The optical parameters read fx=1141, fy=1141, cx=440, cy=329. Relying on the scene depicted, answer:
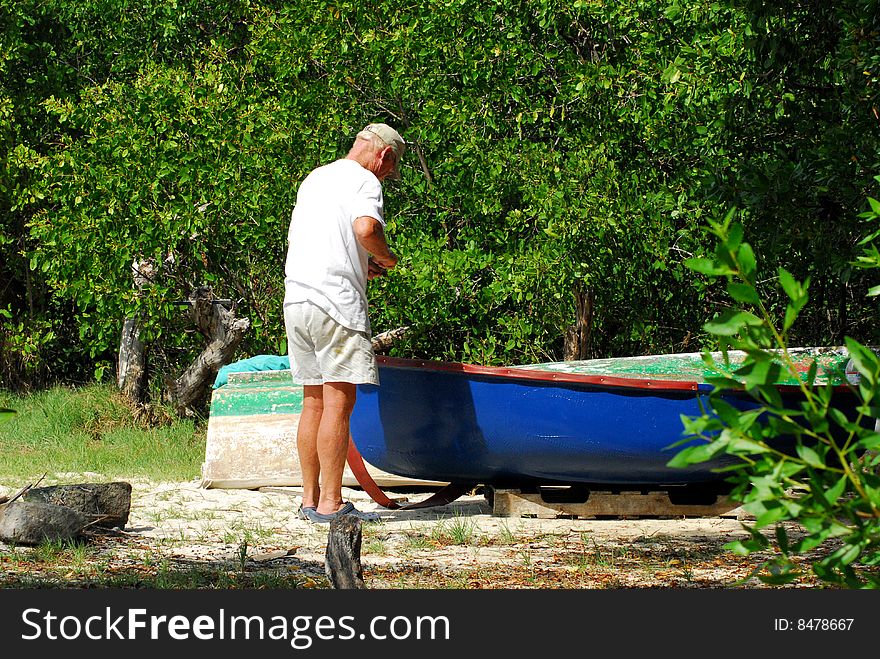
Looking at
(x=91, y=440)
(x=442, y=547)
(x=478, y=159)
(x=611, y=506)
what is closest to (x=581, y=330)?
(x=478, y=159)

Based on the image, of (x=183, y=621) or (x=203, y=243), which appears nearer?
(x=183, y=621)

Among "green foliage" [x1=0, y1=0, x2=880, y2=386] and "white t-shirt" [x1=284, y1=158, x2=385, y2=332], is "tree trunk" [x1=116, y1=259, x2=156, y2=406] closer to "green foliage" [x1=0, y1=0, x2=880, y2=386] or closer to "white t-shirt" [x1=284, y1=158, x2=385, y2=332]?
"green foliage" [x1=0, y1=0, x2=880, y2=386]

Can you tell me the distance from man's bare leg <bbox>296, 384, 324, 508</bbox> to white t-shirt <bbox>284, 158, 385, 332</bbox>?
1.50 feet

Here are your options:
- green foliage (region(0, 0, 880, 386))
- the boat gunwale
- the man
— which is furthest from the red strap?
green foliage (region(0, 0, 880, 386))

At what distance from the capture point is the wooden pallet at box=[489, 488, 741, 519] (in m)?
5.84

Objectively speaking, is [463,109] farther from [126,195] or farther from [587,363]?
[126,195]

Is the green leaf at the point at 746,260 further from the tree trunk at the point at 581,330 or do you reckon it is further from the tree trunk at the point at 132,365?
the tree trunk at the point at 132,365

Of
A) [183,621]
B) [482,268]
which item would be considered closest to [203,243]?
[482,268]

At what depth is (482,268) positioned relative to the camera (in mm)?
7586

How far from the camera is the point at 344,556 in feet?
12.4

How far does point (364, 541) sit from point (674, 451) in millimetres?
1651

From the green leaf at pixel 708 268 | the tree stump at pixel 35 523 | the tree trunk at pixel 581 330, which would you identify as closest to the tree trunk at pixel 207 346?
the tree trunk at pixel 581 330

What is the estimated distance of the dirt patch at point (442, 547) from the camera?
165 inches

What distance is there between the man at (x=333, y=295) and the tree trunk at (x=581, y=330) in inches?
114
